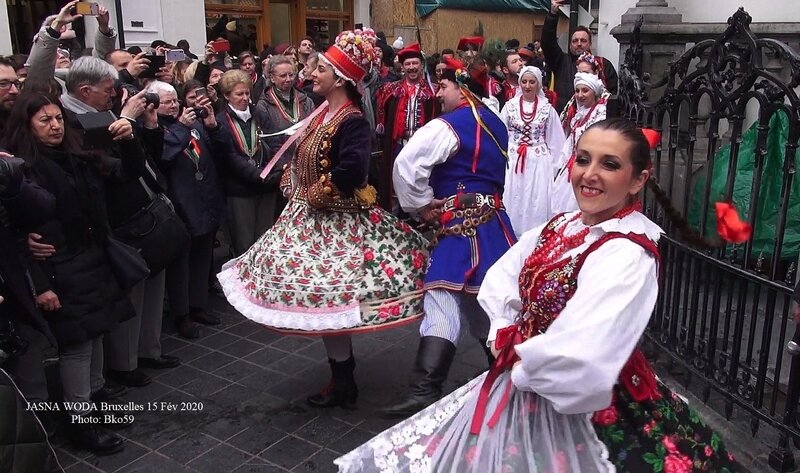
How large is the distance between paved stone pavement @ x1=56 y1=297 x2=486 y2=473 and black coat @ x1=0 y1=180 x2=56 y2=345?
84 cm

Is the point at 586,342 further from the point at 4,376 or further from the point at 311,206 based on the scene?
the point at 311,206

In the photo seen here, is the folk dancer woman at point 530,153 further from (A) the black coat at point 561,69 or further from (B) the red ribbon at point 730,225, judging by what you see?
(B) the red ribbon at point 730,225

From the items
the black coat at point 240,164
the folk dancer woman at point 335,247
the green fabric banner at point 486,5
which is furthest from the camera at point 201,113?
the green fabric banner at point 486,5

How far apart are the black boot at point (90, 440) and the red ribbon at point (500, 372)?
2.30 m

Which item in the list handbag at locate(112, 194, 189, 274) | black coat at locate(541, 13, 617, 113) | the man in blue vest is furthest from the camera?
black coat at locate(541, 13, 617, 113)

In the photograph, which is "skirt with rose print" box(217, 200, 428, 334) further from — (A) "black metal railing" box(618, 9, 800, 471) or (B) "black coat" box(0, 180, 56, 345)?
(A) "black metal railing" box(618, 9, 800, 471)

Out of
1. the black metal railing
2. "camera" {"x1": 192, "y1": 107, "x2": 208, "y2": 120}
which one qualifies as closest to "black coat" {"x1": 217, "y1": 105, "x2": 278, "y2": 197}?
"camera" {"x1": 192, "y1": 107, "x2": 208, "y2": 120}

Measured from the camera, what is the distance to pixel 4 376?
8.18ft

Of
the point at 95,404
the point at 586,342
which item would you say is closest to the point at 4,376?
the point at 95,404

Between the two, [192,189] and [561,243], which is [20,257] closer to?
[192,189]

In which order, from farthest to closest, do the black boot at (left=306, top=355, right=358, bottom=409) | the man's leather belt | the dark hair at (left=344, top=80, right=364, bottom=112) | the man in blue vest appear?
the black boot at (left=306, top=355, right=358, bottom=409) → the dark hair at (left=344, top=80, right=364, bottom=112) → the man's leather belt → the man in blue vest

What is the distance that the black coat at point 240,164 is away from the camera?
222 inches

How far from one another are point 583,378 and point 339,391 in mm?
2410

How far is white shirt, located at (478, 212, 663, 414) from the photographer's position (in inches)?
78.2
